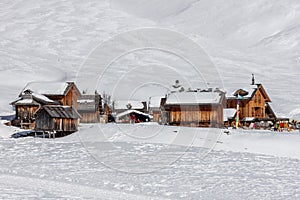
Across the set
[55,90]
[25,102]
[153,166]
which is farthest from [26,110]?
[153,166]

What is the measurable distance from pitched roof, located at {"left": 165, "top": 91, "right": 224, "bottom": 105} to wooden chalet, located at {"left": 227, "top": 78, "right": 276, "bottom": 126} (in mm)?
11651

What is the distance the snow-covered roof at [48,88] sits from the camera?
64.9 metres

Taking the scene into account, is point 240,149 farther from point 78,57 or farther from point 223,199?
point 78,57

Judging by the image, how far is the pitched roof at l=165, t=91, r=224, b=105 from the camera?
57.1 m

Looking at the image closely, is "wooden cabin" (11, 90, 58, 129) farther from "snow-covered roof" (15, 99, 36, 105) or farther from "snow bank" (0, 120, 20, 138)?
"snow bank" (0, 120, 20, 138)

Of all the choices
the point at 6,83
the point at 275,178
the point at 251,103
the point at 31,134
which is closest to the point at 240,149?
the point at 275,178

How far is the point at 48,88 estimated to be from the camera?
66375 mm

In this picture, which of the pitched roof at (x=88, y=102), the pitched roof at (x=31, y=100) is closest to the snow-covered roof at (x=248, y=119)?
the pitched roof at (x=88, y=102)

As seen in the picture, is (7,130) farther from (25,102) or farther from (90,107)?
(90,107)

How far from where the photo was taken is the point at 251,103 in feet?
231

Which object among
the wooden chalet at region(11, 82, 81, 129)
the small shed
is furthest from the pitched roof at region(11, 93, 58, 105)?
the small shed

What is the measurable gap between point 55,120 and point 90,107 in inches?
999

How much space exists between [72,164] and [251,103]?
4575cm

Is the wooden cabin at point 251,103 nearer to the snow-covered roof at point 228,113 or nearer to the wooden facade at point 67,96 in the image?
the snow-covered roof at point 228,113
